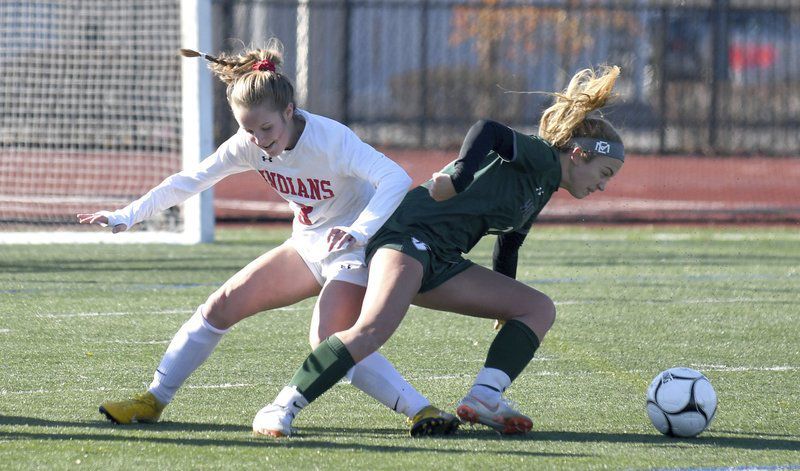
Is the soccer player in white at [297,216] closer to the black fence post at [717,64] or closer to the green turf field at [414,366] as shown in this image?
the green turf field at [414,366]

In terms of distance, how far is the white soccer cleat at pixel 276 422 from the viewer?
181 inches

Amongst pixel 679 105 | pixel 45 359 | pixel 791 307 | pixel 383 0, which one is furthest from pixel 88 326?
pixel 679 105

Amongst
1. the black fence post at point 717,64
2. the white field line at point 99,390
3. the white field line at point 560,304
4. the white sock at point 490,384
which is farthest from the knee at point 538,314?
the black fence post at point 717,64

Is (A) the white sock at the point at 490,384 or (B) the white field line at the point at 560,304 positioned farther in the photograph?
(B) the white field line at the point at 560,304

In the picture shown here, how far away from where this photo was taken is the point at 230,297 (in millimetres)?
4949

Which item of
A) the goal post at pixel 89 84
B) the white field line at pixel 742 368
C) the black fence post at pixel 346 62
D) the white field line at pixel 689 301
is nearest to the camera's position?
the white field line at pixel 742 368

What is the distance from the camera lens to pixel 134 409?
4914mm

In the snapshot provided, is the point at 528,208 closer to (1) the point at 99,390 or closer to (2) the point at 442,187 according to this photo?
(2) the point at 442,187

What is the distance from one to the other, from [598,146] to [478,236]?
586 mm

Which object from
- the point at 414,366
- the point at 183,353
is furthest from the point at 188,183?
the point at 414,366

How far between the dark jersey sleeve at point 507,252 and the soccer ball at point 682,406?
758 millimetres

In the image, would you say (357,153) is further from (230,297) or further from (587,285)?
(587,285)

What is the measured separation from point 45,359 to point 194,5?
6086 mm

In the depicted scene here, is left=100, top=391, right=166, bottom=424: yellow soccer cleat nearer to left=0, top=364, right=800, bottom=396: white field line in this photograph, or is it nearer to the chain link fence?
left=0, top=364, right=800, bottom=396: white field line
